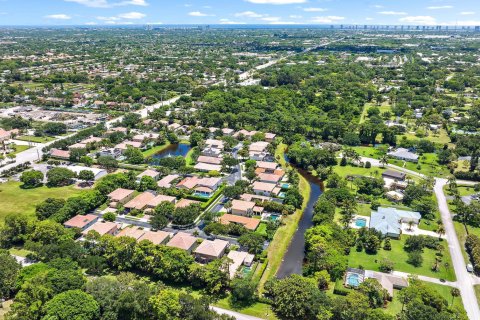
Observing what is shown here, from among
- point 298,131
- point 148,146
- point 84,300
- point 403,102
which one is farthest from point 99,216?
point 403,102

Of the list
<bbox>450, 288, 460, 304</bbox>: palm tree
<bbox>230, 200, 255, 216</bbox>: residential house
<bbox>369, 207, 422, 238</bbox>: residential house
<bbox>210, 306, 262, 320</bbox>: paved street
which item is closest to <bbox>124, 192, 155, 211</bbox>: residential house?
<bbox>230, 200, 255, 216</bbox>: residential house

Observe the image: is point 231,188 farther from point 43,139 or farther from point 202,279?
point 43,139

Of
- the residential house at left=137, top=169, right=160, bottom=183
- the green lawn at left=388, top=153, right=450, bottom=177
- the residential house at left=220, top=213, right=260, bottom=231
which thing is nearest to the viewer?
the residential house at left=220, top=213, right=260, bottom=231

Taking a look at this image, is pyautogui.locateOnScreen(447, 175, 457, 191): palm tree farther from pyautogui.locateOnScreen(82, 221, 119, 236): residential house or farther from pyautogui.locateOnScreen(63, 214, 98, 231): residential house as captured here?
pyautogui.locateOnScreen(63, 214, 98, 231): residential house

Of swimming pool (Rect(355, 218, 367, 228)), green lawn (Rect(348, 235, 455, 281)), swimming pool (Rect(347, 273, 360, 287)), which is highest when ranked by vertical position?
swimming pool (Rect(355, 218, 367, 228))

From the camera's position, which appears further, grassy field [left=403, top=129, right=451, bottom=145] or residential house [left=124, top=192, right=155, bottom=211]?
grassy field [left=403, top=129, right=451, bottom=145]

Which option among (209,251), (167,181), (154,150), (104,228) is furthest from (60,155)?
(209,251)

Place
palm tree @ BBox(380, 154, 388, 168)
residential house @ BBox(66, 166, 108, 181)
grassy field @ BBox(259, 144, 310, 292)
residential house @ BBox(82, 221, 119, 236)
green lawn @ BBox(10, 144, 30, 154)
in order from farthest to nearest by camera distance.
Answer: green lawn @ BBox(10, 144, 30, 154)
palm tree @ BBox(380, 154, 388, 168)
residential house @ BBox(66, 166, 108, 181)
residential house @ BBox(82, 221, 119, 236)
grassy field @ BBox(259, 144, 310, 292)
